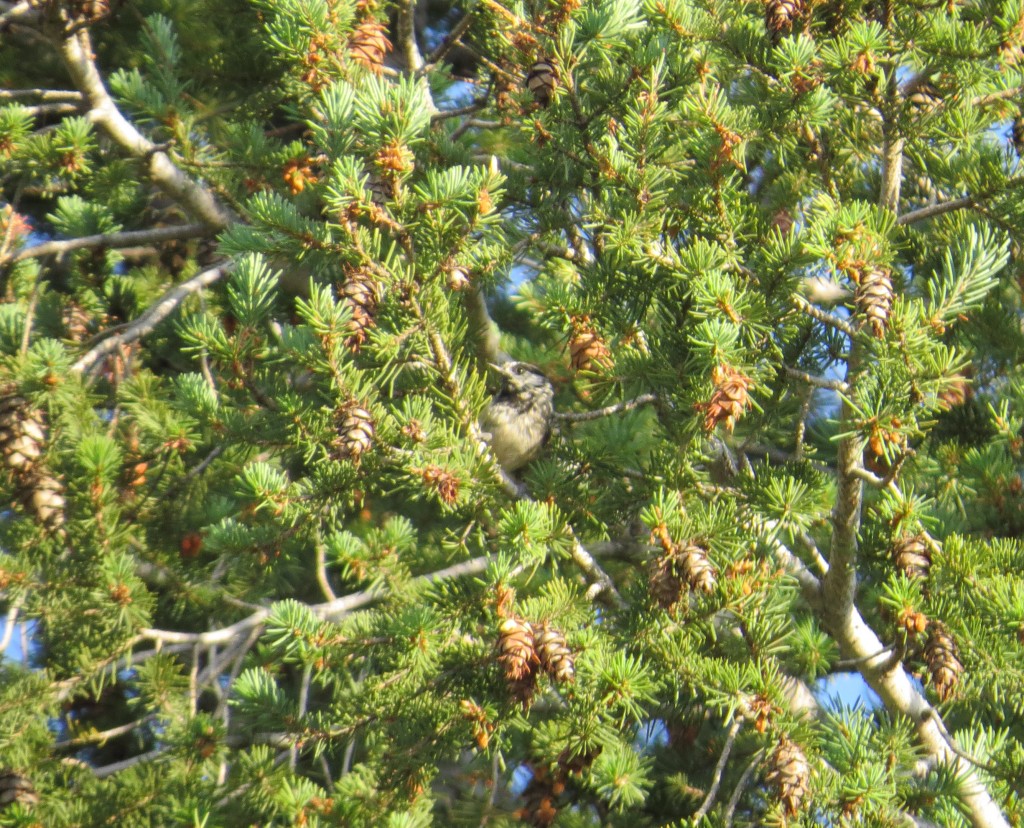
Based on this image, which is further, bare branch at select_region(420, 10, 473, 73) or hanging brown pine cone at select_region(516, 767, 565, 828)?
bare branch at select_region(420, 10, 473, 73)

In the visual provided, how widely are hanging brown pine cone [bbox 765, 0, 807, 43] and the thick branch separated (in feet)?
6.14

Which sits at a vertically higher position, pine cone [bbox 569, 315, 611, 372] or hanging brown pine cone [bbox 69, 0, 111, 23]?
hanging brown pine cone [bbox 69, 0, 111, 23]

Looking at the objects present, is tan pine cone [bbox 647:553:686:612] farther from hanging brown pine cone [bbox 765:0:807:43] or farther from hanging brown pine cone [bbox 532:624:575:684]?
hanging brown pine cone [bbox 765:0:807:43]

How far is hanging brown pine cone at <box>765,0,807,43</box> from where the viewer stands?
2189 mm

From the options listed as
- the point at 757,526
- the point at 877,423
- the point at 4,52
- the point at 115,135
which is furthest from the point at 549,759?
the point at 4,52

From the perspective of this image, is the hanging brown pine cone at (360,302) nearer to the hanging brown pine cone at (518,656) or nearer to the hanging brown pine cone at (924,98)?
the hanging brown pine cone at (518,656)

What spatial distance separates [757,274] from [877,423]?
40 centimetres

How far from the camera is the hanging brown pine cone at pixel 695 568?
74.4 inches

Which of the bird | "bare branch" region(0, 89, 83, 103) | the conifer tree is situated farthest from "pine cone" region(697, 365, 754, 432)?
"bare branch" region(0, 89, 83, 103)

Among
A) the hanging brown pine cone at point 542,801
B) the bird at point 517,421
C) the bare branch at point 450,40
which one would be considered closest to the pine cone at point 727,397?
the bird at point 517,421

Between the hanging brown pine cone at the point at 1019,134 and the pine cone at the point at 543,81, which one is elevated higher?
the pine cone at the point at 543,81

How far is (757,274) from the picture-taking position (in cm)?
211

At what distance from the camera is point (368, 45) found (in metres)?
2.97

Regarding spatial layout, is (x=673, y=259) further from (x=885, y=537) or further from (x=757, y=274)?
(x=885, y=537)
